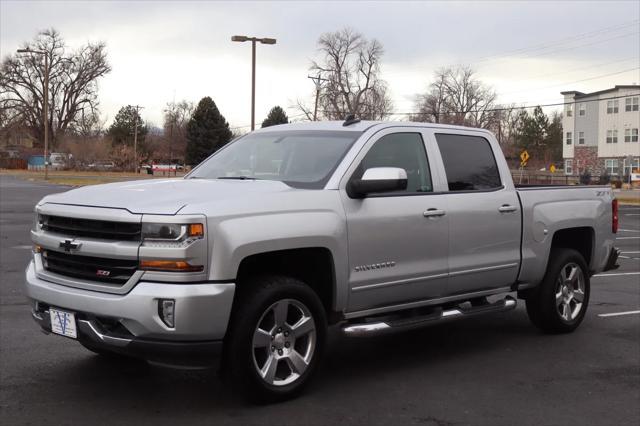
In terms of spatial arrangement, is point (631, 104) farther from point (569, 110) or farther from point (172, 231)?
point (172, 231)

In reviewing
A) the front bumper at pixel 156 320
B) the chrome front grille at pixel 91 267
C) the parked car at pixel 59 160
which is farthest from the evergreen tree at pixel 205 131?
the front bumper at pixel 156 320

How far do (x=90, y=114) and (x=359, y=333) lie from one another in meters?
93.4

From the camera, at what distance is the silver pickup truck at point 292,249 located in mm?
4309

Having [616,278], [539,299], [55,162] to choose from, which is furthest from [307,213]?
[55,162]

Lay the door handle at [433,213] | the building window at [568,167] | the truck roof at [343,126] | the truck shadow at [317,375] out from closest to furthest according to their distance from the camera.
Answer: the truck shadow at [317,375] < the door handle at [433,213] < the truck roof at [343,126] < the building window at [568,167]

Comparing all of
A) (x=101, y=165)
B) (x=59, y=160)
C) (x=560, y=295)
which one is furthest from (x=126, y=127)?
(x=560, y=295)

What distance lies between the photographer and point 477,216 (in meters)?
6.04

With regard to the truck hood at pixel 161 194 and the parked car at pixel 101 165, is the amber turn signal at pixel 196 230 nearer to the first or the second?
the truck hood at pixel 161 194

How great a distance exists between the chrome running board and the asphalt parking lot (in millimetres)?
415

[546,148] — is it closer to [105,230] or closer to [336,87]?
[336,87]

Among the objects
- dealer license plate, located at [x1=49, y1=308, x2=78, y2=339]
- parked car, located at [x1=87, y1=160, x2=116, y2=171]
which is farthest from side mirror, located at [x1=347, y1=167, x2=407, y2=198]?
parked car, located at [x1=87, y1=160, x2=116, y2=171]

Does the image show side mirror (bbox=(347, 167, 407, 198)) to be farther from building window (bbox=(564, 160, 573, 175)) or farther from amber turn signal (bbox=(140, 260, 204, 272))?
building window (bbox=(564, 160, 573, 175))

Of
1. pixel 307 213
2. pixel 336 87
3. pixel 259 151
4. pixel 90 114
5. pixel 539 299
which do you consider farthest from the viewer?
pixel 90 114

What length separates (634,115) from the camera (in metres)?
69.4
